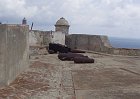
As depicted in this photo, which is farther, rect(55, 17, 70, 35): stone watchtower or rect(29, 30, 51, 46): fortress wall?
rect(55, 17, 70, 35): stone watchtower

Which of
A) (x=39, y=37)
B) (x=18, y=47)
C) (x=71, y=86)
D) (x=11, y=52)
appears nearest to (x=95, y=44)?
(x=39, y=37)

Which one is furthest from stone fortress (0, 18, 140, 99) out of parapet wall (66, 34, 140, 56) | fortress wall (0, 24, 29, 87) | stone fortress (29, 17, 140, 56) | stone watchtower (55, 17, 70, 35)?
stone watchtower (55, 17, 70, 35)

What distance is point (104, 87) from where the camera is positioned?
26.7 feet

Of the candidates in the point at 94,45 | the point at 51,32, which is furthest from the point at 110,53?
→ the point at 51,32

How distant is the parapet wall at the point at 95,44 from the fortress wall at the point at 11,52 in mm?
Result: 10423

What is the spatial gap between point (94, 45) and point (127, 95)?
47.8ft

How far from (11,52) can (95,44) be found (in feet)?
45.0

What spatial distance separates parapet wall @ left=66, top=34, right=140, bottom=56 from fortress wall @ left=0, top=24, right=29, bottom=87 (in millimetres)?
10423

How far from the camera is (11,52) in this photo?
8.27 meters

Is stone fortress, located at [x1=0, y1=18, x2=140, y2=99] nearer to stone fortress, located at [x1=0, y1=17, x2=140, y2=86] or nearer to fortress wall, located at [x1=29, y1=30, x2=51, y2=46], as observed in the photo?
stone fortress, located at [x1=0, y1=17, x2=140, y2=86]

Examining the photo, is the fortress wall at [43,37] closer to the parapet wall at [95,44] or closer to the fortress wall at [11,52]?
the parapet wall at [95,44]

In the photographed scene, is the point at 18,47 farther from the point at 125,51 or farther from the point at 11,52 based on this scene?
the point at 125,51

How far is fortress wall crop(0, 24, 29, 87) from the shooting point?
7.52 m

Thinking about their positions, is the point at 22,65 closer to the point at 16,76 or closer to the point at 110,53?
A: the point at 16,76
